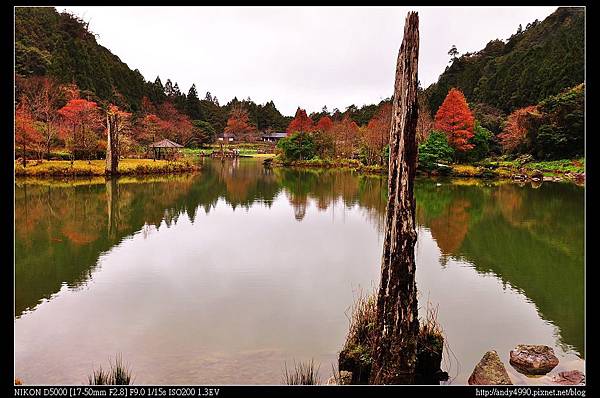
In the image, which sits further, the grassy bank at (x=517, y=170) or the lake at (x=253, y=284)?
the grassy bank at (x=517, y=170)

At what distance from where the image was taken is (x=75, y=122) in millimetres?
30391

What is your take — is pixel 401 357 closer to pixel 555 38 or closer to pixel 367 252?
pixel 367 252

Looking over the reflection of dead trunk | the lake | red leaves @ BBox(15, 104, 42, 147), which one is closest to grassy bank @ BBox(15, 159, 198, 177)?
red leaves @ BBox(15, 104, 42, 147)

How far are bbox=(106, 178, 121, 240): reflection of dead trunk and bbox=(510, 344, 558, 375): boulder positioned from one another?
964cm

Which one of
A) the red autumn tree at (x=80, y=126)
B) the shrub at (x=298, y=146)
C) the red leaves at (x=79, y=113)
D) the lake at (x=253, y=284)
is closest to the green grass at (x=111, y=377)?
the lake at (x=253, y=284)

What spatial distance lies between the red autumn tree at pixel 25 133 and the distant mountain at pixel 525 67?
3769 cm

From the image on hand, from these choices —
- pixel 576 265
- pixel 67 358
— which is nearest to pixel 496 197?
pixel 576 265

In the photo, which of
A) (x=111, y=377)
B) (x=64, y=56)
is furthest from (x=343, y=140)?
(x=111, y=377)

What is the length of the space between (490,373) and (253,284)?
4.32 m

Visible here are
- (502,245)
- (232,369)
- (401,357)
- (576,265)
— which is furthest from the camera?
(502,245)

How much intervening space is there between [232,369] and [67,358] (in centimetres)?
188

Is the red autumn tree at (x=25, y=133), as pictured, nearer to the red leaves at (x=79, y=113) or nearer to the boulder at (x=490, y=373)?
the red leaves at (x=79, y=113)

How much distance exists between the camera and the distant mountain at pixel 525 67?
3912 centimetres

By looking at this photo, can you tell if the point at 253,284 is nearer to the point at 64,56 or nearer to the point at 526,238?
the point at 526,238
